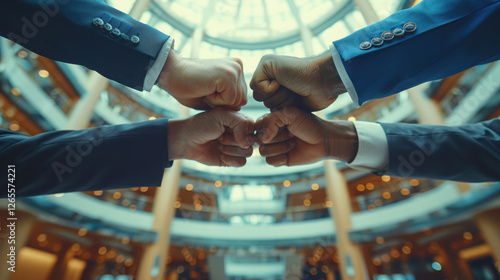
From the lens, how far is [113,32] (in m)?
0.81

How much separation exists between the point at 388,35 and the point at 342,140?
0.49 m

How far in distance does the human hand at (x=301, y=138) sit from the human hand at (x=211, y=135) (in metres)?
0.10

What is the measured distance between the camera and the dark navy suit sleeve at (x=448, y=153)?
960 millimetres

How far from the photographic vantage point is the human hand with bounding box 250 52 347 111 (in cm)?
90

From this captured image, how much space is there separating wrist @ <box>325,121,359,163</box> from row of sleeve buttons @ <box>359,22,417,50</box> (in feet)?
1.28

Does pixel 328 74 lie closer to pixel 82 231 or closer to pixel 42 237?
pixel 82 231

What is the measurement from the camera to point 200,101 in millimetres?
1045

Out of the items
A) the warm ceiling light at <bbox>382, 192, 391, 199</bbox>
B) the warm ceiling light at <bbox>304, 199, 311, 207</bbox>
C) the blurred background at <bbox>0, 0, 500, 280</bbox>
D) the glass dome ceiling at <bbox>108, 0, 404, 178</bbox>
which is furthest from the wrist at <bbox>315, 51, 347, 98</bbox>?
the warm ceiling light at <bbox>304, 199, 311, 207</bbox>

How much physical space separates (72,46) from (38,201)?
6694 millimetres

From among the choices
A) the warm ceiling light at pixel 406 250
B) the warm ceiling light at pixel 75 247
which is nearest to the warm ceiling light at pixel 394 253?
the warm ceiling light at pixel 406 250

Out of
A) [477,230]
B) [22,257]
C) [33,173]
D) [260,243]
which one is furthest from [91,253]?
[477,230]

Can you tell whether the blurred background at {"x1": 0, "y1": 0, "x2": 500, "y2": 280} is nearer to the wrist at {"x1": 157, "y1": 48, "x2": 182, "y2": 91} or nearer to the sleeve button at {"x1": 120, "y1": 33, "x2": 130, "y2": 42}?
the wrist at {"x1": 157, "y1": 48, "x2": 182, "y2": 91}

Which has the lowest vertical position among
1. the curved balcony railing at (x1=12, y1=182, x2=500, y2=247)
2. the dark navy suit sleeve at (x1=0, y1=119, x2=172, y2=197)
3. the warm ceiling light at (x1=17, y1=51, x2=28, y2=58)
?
the dark navy suit sleeve at (x1=0, y1=119, x2=172, y2=197)

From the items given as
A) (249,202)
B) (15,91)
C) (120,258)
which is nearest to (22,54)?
(15,91)
